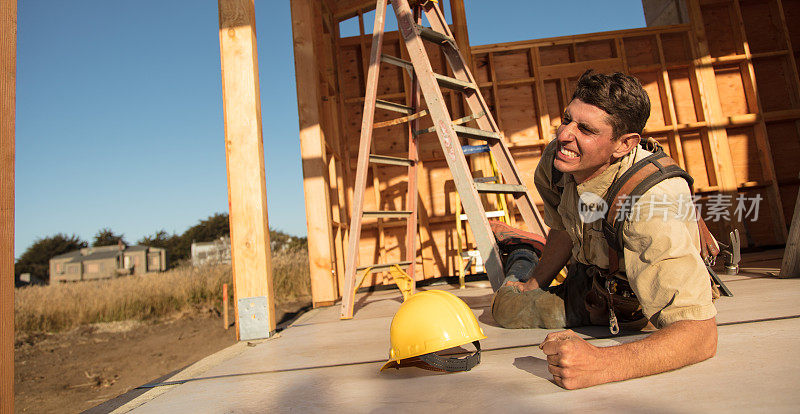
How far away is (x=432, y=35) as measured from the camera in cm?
357

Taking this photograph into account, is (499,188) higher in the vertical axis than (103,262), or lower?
lower

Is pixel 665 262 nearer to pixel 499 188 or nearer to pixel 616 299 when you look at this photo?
pixel 616 299

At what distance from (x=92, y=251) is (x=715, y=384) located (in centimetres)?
4931

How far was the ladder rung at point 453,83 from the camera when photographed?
3.37 m

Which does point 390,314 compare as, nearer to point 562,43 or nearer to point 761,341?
point 761,341

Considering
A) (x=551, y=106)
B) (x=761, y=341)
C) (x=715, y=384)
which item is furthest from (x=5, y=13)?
(x=551, y=106)

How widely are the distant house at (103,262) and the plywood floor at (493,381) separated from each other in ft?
128

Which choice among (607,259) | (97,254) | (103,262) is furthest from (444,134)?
(97,254)

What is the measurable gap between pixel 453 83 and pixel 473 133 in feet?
1.75

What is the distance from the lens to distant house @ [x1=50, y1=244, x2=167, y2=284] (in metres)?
36.7

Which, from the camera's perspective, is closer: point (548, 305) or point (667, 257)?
point (667, 257)

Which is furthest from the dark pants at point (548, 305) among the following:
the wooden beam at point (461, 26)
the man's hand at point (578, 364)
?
the wooden beam at point (461, 26)

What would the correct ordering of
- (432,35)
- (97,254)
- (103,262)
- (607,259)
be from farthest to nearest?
(97,254) → (103,262) → (432,35) → (607,259)

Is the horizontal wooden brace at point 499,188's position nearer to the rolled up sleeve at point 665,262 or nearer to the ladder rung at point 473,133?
the ladder rung at point 473,133
